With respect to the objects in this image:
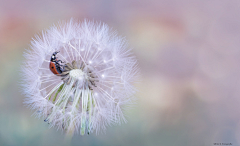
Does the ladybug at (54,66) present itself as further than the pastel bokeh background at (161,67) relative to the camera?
No

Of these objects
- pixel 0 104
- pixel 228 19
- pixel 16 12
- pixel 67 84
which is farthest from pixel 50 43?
pixel 228 19

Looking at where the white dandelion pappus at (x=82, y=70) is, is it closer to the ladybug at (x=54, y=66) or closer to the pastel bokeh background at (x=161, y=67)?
the ladybug at (x=54, y=66)

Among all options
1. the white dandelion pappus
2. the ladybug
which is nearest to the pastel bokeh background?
the white dandelion pappus

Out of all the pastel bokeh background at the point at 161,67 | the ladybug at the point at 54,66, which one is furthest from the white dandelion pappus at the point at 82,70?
the pastel bokeh background at the point at 161,67

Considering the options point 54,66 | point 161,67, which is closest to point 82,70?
point 54,66

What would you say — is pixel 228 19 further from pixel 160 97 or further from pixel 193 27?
pixel 160 97

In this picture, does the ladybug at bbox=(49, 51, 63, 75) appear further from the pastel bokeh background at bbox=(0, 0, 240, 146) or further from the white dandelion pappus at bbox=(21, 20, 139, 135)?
the pastel bokeh background at bbox=(0, 0, 240, 146)
